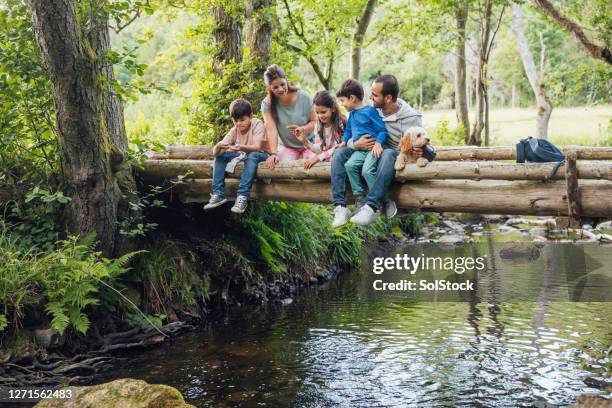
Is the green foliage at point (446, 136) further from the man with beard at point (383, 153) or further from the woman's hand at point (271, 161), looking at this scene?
the man with beard at point (383, 153)

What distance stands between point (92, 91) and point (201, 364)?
2.97 meters

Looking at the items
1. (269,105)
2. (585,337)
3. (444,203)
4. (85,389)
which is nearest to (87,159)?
(269,105)

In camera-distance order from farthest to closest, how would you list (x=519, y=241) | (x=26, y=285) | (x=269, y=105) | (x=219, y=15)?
(x=519, y=241)
(x=219, y=15)
(x=269, y=105)
(x=26, y=285)

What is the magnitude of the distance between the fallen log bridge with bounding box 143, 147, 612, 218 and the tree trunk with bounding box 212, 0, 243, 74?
2917mm

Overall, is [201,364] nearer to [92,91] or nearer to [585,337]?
[92,91]

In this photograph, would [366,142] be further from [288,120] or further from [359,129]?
[288,120]

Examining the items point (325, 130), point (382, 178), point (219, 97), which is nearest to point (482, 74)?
point (219, 97)

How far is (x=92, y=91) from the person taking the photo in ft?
22.1

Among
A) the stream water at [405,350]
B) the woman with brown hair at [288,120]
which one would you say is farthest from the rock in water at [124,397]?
the woman with brown hair at [288,120]

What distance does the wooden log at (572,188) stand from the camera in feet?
18.4

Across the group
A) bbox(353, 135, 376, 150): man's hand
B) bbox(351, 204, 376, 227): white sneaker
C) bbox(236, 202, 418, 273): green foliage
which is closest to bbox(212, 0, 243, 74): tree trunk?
bbox(236, 202, 418, 273): green foliage

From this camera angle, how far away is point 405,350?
22.2 feet

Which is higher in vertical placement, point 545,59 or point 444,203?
point 545,59

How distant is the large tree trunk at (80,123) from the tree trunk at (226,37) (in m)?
3.08
